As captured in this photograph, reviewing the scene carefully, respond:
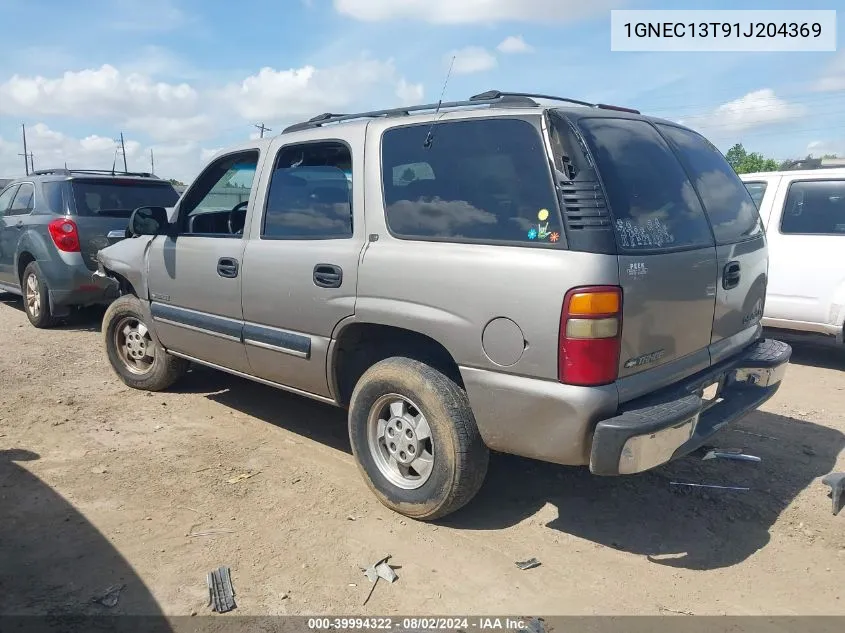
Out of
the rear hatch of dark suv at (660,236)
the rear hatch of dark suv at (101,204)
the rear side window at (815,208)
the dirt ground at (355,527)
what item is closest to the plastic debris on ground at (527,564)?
the dirt ground at (355,527)

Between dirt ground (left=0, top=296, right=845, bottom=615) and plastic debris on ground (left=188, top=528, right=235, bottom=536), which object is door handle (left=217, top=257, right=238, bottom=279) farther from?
plastic debris on ground (left=188, top=528, right=235, bottom=536)

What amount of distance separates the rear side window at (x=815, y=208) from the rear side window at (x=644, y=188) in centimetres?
361

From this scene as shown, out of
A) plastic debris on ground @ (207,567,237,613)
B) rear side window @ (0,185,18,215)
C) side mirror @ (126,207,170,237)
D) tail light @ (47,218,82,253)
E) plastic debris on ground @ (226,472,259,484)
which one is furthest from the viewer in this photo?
rear side window @ (0,185,18,215)

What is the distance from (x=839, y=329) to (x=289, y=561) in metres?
5.29

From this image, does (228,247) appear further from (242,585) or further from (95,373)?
(95,373)

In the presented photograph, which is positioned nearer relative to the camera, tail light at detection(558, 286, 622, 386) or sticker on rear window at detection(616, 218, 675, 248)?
tail light at detection(558, 286, 622, 386)

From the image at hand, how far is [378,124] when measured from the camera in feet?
11.9

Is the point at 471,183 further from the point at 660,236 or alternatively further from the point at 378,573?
the point at 378,573

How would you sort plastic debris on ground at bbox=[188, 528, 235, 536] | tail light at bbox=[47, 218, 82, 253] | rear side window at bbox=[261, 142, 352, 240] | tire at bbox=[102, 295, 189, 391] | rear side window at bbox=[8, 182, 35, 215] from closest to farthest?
plastic debris on ground at bbox=[188, 528, 235, 536] → rear side window at bbox=[261, 142, 352, 240] → tire at bbox=[102, 295, 189, 391] → tail light at bbox=[47, 218, 82, 253] → rear side window at bbox=[8, 182, 35, 215]

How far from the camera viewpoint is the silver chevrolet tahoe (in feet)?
9.16

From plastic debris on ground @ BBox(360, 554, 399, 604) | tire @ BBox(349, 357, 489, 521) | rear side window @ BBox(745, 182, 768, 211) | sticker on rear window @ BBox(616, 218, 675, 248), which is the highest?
rear side window @ BBox(745, 182, 768, 211)

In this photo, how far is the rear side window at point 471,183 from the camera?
2.92 metres

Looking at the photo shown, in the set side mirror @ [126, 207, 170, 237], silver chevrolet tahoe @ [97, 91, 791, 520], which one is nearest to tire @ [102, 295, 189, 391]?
side mirror @ [126, 207, 170, 237]

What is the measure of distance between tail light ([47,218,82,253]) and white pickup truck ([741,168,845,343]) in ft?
23.0
